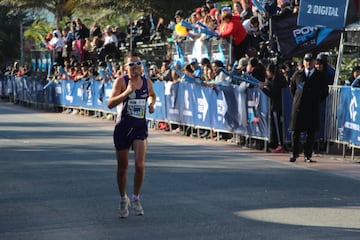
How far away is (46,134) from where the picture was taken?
20688 mm

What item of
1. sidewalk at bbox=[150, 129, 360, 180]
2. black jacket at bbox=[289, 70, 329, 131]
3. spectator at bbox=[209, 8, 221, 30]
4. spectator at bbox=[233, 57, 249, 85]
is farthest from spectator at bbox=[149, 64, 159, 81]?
black jacket at bbox=[289, 70, 329, 131]

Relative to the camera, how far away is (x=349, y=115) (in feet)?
48.2

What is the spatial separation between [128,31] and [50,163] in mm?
18354

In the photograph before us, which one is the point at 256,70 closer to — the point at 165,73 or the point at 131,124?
the point at 165,73

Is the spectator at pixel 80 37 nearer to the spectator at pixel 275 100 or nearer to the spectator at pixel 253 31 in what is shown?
the spectator at pixel 253 31

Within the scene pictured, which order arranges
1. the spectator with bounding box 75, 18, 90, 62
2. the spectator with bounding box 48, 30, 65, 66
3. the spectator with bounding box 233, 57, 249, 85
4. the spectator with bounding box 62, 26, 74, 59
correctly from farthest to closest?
the spectator with bounding box 48, 30, 65, 66 < the spectator with bounding box 62, 26, 74, 59 < the spectator with bounding box 75, 18, 90, 62 < the spectator with bounding box 233, 57, 249, 85

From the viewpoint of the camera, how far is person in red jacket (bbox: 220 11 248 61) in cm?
2000

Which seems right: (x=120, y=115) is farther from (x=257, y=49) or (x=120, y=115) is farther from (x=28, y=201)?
(x=257, y=49)

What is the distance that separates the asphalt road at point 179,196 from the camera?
833 centimetres

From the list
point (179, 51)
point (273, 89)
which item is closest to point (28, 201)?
point (273, 89)

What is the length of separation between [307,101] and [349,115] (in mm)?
837

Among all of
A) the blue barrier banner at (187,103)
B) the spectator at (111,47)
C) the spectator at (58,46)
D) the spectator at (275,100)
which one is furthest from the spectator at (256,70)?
the spectator at (58,46)

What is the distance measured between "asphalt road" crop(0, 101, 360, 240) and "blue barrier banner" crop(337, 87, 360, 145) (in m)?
1.30

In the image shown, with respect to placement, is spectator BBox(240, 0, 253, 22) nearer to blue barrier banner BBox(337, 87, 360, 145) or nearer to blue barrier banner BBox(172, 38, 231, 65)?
blue barrier banner BBox(172, 38, 231, 65)
